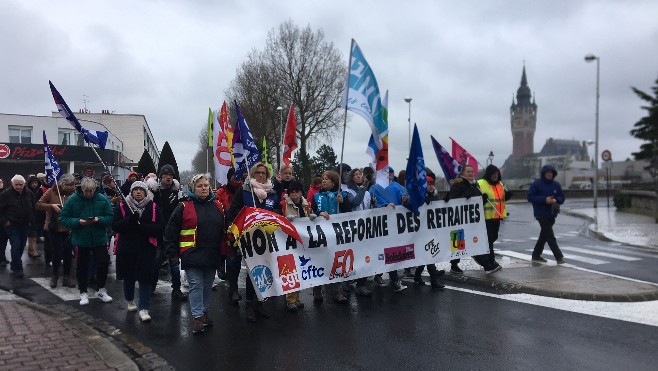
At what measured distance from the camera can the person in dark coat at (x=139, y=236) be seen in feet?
20.8

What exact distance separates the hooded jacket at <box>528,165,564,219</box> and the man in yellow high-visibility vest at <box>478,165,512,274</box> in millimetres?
1073

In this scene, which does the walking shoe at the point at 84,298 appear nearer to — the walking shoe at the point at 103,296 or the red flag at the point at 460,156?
the walking shoe at the point at 103,296

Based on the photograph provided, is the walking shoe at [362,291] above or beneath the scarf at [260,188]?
beneath

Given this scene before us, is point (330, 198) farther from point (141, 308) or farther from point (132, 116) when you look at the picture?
point (132, 116)

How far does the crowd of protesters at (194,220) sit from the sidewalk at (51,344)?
86 centimetres

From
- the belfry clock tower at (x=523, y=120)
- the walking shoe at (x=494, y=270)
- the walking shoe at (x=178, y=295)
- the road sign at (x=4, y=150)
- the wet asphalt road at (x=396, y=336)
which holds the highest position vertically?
the belfry clock tower at (x=523, y=120)

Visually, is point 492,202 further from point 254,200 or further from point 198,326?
point 198,326

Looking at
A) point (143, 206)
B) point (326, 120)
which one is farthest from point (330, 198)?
point (326, 120)

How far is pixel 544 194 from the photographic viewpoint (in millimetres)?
10148

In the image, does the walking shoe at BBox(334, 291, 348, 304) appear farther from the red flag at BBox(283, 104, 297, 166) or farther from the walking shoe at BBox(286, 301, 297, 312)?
the red flag at BBox(283, 104, 297, 166)

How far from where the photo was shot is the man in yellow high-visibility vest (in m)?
9.10

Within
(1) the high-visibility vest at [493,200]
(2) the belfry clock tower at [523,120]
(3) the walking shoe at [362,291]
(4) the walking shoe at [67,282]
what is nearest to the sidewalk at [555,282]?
(1) the high-visibility vest at [493,200]

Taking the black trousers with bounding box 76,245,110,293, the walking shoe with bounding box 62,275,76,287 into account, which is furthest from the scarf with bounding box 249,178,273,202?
the walking shoe with bounding box 62,275,76,287

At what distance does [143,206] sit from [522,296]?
5.22 meters
